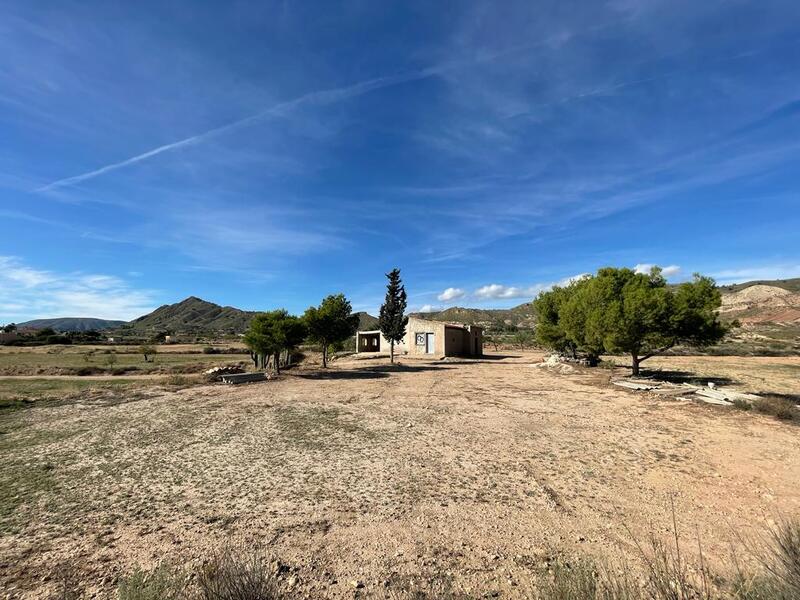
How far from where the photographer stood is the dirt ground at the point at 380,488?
16.0 feet

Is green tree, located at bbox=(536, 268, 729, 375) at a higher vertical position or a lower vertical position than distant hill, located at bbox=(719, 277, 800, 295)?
lower

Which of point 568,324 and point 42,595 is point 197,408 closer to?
point 42,595

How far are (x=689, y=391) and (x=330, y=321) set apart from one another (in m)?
20.6

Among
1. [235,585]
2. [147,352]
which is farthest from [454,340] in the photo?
[235,585]

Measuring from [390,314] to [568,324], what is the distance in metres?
14.2

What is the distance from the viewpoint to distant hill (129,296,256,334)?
149625 mm

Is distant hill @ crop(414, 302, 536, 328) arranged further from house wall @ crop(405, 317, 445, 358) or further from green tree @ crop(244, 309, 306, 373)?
green tree @ crop(244, 309, 306, 373)

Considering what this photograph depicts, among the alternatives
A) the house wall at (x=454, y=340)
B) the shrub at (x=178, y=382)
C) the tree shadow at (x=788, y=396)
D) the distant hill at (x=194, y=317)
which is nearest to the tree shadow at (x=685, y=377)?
the tree shadow at (x=788, y=396)

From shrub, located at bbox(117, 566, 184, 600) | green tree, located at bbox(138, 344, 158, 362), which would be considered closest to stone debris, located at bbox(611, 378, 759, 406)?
shrub, located at bbox(117, 566, 184, 600)

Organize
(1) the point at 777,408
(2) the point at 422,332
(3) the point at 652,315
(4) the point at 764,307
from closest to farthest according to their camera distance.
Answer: (1) the point at 777,408, (3) the point at 652,315, (2) the point at 422,332, (4) the point at 764,307

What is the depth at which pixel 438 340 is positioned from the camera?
39.3 m

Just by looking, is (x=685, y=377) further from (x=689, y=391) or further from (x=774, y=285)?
(x=774, y=285)

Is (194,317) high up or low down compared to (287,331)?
up

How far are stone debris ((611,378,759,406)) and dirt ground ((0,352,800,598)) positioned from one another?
122 cm
